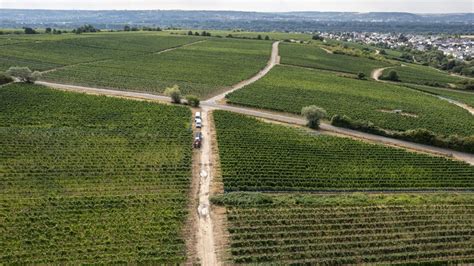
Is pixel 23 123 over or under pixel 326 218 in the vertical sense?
over

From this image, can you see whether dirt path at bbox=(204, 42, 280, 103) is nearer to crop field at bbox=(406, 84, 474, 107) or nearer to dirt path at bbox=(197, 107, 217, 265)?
dirt path at bbox=(197, 107, 217, 265)

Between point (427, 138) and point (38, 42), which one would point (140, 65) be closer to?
point (38, 42)

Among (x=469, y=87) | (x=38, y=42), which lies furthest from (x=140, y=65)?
(x=469, y=87)

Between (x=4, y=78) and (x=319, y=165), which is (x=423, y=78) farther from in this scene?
(x=4, y=78)

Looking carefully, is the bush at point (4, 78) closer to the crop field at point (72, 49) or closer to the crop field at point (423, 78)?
the crop field at point (72, 49)

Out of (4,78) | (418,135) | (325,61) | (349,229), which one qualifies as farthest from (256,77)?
(349,229)
